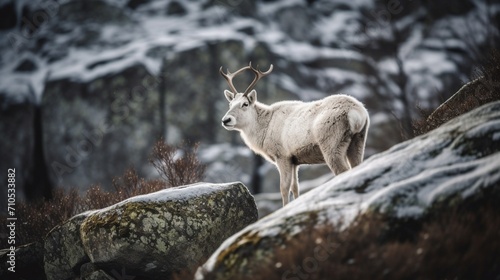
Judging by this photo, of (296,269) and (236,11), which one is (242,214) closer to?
(296,269)

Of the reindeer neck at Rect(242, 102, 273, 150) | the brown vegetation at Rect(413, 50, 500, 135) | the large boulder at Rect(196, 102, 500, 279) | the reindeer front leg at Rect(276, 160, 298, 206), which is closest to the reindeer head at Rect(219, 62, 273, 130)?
the reindeer neck at Rect(242, 102, 273, 150)

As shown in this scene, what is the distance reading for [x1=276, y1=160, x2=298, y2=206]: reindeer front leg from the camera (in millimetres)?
7953

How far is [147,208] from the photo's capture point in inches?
252

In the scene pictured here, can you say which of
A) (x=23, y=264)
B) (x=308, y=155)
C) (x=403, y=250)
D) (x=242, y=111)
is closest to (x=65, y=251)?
(x=23, y=264)

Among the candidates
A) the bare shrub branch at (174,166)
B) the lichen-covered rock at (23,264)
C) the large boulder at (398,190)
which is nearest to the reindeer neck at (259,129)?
the bare shrub branch at (174,166)

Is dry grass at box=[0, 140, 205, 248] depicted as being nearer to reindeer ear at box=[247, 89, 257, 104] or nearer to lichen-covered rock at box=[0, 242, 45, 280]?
lichen-covered rock at box=[0, 242, 45, 280]

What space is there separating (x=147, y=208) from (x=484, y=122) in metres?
4.19

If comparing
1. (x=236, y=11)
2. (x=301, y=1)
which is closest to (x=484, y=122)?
(x=236, y=11)

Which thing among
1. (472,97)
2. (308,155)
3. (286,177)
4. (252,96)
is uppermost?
(252,96)

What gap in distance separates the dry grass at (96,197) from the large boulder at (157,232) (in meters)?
2.46

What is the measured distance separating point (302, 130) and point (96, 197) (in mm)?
4449

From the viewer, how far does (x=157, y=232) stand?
6.30 m

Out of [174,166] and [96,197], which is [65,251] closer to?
[96,197]

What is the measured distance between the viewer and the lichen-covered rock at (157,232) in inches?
Answer: 247
